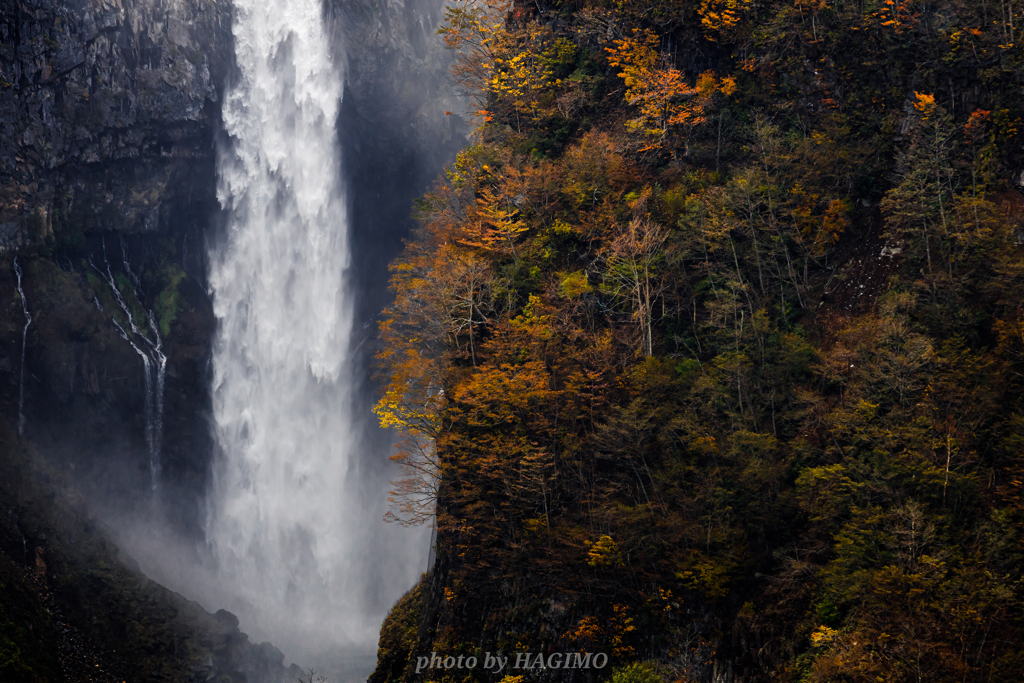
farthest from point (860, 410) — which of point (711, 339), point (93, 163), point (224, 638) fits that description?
point (93, 163)

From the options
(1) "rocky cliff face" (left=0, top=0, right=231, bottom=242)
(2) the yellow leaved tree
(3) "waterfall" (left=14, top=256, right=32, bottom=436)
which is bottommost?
(3) "waterfall" (left=14, top=256, right=32, bottom=436)

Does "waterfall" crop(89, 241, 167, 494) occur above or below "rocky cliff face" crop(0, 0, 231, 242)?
below

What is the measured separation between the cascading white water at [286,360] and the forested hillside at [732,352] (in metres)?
20.9

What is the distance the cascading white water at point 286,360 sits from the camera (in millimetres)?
46500

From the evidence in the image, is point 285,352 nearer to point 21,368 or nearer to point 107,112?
point 21,368

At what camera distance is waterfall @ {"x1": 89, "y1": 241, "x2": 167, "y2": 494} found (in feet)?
153

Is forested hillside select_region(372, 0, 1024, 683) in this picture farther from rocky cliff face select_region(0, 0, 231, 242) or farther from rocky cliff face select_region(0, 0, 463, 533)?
rocky cliff face select_region(0, 0, 231, 242)

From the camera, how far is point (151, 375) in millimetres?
47000

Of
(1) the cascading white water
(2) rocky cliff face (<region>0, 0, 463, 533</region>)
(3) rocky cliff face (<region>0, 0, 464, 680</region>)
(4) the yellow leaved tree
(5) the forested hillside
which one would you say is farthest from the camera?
(1) the cascading white water

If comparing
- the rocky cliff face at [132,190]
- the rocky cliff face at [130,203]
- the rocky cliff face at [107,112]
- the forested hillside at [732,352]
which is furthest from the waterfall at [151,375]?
the forested hillside at [732,352]

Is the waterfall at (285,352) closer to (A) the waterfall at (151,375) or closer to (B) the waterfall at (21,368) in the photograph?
(A) the waterfall at (151,375)

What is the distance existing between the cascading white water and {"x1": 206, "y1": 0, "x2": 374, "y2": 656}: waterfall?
0.26 feet

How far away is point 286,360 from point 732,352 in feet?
118

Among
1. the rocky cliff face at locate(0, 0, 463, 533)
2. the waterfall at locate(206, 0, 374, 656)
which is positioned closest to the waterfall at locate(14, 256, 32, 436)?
the rocky cliff face at locate(0, 0, 463, 533)
